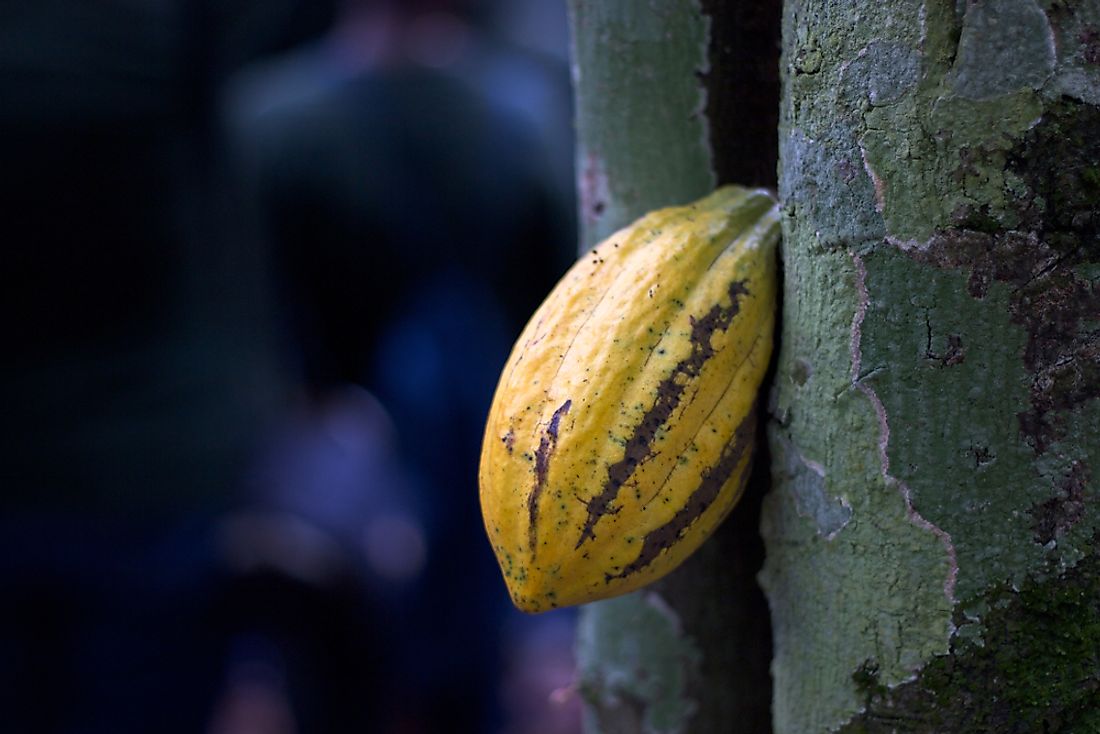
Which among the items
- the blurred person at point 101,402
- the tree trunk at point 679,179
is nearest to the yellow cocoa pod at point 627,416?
the tree trunk at point 679,179

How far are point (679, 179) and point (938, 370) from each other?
0.34 m

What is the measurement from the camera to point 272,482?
2.36 meters

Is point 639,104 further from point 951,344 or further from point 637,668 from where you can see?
point 637,668

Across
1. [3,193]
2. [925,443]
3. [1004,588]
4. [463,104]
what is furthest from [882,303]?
[3,193]

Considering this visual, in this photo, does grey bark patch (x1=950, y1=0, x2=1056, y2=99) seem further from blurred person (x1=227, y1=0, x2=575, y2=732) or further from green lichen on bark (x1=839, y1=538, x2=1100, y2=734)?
blurred person (x1=227, y1=0, x2=575, y2=732)

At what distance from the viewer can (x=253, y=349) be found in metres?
2.31

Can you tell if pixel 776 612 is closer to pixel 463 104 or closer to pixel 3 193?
pixel 463 104

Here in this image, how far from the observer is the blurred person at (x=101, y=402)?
6.44ft

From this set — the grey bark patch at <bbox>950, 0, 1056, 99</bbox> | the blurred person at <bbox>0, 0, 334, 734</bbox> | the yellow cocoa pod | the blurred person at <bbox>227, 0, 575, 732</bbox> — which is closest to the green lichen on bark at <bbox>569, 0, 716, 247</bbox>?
the yellow cocoa pod

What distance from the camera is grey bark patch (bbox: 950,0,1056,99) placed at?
22.0 inches

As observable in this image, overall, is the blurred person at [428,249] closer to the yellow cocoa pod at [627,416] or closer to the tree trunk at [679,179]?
the tree trunk at [679,179]

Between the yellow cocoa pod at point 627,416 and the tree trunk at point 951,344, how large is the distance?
1.9 inches

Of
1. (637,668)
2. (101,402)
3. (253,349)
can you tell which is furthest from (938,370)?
(253,349)

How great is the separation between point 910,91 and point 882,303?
0.13m
